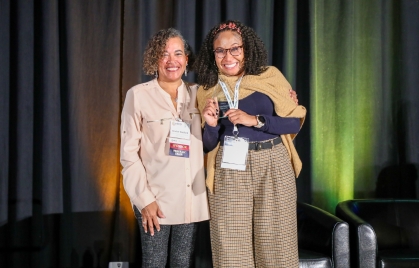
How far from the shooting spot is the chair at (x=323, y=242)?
9.11 feet

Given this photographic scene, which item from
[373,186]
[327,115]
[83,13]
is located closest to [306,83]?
[327,115]

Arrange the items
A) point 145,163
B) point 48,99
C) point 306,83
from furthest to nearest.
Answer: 1. point 306,83
2. point 48,99
3. point 145,163

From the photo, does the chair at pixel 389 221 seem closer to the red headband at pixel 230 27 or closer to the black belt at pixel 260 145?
the black belt at pixel 260 145

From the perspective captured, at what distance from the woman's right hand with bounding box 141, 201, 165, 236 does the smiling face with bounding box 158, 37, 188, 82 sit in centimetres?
60

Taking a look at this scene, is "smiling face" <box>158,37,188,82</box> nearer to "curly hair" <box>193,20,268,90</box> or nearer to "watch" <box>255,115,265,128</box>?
"curly hair" <box>193,20,268,90</box>

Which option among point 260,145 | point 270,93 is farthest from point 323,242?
point 270,93

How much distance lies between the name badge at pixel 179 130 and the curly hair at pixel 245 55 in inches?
7.9

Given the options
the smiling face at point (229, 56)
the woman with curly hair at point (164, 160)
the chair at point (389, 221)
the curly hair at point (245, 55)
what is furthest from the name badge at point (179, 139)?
the chair at point (389, 221)

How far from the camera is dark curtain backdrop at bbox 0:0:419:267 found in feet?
10.3

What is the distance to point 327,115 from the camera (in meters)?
3.65

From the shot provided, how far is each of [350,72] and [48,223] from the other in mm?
2369

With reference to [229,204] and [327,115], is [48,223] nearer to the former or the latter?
[229,204]

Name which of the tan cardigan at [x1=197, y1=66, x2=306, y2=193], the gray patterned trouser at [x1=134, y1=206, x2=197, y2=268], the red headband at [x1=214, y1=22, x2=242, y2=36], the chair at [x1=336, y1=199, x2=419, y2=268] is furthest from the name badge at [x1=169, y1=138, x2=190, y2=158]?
the chair at [x1=336, y1=199, x2=419, y2=268]

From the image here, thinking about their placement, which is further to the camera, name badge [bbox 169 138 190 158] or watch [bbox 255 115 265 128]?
name badge [bbox 169 138 190 158]
